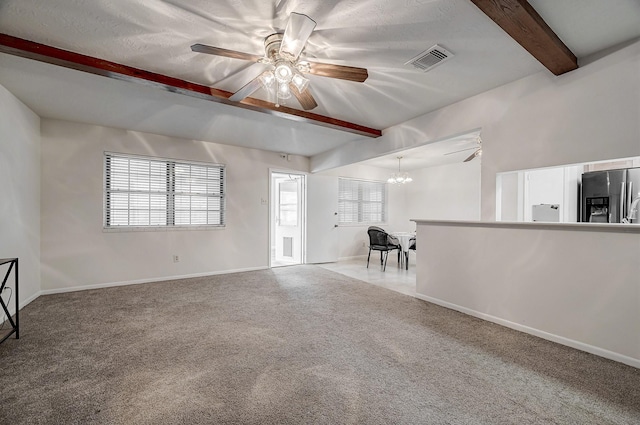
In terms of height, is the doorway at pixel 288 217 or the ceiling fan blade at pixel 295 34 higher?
the ceiling fan blade at pixel 295 34

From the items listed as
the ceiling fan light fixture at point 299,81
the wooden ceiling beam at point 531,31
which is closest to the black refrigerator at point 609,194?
the wooden ceiling beam at point 531,31

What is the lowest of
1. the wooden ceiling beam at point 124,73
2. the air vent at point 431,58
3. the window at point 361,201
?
the window at point 361,201

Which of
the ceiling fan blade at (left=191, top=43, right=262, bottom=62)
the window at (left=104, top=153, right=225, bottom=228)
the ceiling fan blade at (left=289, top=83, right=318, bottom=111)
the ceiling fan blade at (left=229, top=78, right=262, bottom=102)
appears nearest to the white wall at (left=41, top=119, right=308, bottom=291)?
the window at (left=104, top=153, right=225, bottom=228)

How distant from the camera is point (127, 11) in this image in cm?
188

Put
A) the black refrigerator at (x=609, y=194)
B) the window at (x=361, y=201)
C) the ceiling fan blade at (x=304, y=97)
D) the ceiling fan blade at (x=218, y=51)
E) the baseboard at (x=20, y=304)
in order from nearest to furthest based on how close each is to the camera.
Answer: the ceiling fan blade at (x=218, y=51)
the ceiling fan blade at (x=304, y=97)
the baseboard at (x=20, y=304)
the black refrigerator at (x=609, y=194)
the window at (x=361, y=201)

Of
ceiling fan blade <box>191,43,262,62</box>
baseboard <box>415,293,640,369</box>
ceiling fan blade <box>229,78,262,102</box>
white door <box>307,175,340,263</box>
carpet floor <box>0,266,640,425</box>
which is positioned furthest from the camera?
white door <box>307,175,340,263</box>

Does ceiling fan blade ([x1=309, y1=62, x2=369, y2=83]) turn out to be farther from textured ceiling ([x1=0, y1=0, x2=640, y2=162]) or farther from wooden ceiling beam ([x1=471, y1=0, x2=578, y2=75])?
wooden ceiling beam ([x1=471, y1=0, x2=578, y2=75])

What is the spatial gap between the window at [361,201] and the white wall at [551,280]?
3.94m

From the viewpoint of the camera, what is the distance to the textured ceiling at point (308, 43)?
1.86 m

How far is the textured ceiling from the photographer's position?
73.0 inches

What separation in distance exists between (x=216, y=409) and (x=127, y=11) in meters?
2.67

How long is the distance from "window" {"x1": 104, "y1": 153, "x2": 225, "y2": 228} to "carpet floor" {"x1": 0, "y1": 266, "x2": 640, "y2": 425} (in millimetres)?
1677

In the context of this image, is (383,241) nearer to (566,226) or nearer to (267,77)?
(566,226)

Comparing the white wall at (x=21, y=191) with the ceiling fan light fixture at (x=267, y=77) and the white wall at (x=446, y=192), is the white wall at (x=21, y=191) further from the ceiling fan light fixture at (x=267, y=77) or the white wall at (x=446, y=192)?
the white wall at (x=446, y=192)
